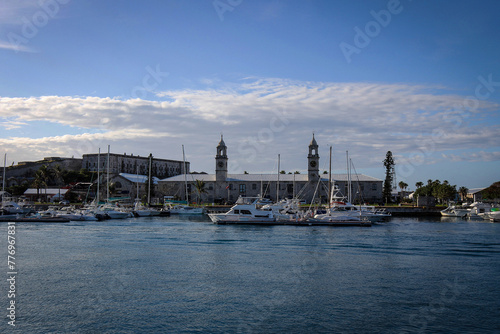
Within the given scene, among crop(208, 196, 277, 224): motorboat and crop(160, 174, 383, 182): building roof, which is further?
crop(160, 174, 383, 182): building roof

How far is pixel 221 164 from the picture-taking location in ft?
338

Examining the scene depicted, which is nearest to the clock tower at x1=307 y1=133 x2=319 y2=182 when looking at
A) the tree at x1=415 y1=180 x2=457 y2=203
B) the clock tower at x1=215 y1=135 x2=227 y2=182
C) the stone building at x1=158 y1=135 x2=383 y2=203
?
the stone building at x1=158 y1=135 x2=383 y2=203

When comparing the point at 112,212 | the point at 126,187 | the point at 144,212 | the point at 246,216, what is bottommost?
the point at 144,212

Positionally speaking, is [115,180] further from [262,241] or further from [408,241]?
[408,241]

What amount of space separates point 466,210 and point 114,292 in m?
77.8

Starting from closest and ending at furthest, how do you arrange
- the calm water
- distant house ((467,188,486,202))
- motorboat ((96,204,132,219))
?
the calm water, motorboat ((96,204,132,219)), distant house ((467,188,486,202))

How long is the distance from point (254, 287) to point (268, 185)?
77346 mm

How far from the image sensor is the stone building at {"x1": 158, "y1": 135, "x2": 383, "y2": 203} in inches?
3920

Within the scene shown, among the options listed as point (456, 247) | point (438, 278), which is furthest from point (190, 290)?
point (456, 247)

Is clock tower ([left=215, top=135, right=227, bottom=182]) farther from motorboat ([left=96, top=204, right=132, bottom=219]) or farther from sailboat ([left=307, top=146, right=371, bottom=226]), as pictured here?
sailboat ([left=307, top=146, right=371, bottom=226])

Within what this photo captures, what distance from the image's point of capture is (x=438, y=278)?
2533cm

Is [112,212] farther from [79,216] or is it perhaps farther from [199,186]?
[199,186]

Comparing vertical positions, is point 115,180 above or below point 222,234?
above

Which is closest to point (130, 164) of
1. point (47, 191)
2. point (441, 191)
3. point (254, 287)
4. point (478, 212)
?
point (47, 191)
